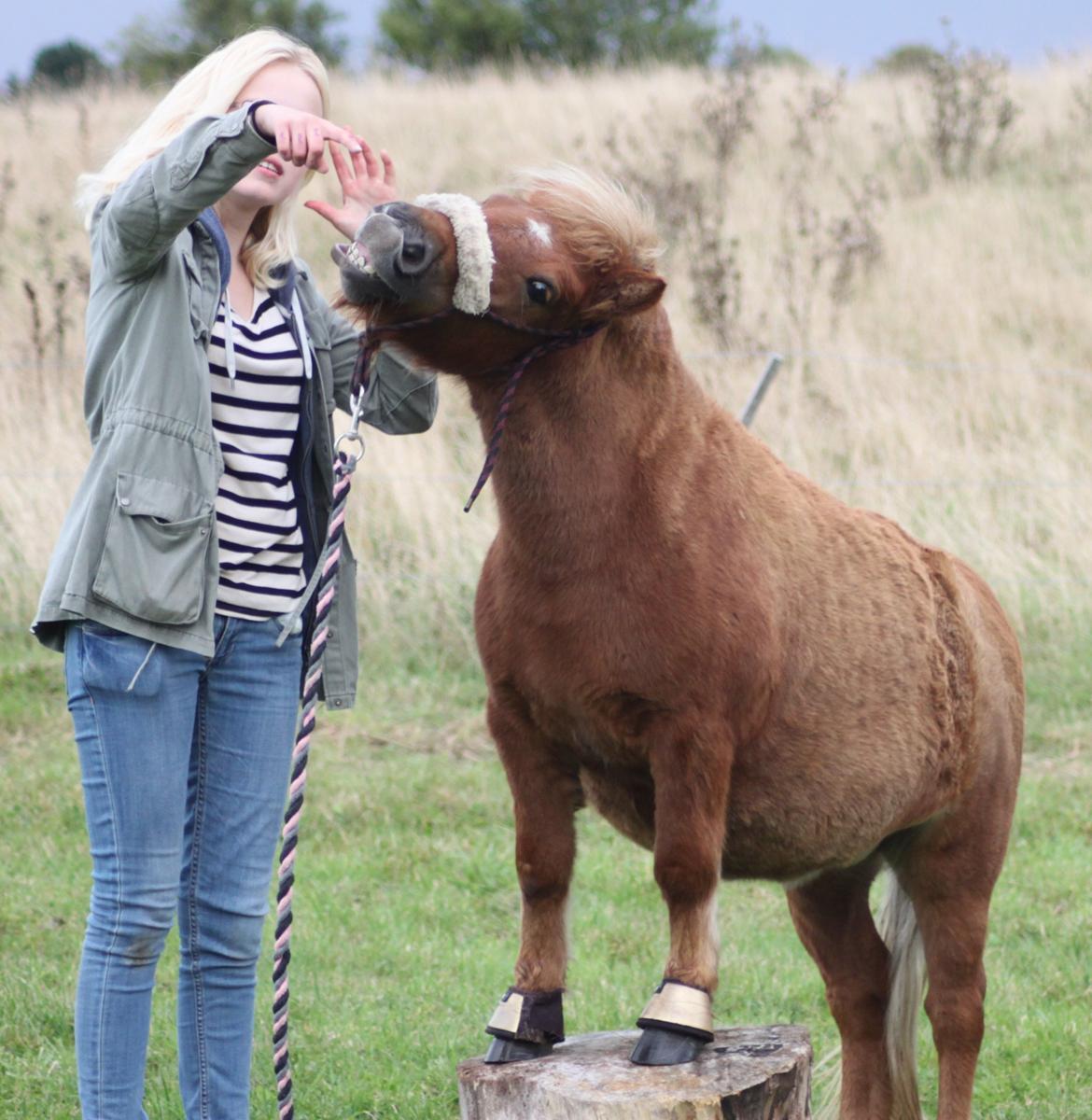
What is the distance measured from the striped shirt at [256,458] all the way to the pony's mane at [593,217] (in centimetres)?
76

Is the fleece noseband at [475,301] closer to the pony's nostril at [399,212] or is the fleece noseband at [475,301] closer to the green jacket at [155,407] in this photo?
the pony's nostril at [399,212]

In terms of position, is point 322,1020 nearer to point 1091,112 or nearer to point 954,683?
point 954,683

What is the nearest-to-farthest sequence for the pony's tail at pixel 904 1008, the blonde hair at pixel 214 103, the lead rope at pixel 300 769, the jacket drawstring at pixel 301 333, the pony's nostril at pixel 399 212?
the pony's nostril at pixel 399 212 < the lead rope at pixel 300 769 < the blonde hair at pixel 214 103 < the jacket drawstring at pixel 301 333 < the pony's tail at pixel 904 1008

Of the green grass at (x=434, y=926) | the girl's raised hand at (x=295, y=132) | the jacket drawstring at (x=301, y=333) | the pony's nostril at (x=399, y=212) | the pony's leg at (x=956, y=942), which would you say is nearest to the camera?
the pony's nostril at (x=399, y=212)

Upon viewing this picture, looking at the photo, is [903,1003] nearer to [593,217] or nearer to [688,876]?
[688,876]

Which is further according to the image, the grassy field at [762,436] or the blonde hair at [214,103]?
the grassy field at [762,436]

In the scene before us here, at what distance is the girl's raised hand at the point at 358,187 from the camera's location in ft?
9.73

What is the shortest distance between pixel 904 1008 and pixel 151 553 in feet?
7.32

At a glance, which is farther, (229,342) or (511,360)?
(229,342)

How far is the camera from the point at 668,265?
12.5m

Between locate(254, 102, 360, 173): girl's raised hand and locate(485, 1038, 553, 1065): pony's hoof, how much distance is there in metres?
1.80

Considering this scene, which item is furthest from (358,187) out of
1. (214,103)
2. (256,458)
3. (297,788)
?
(297,788)

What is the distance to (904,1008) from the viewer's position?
3.60 metres

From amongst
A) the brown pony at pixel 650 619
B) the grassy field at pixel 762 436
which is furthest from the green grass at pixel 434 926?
the brown pony at pixel 650 619
